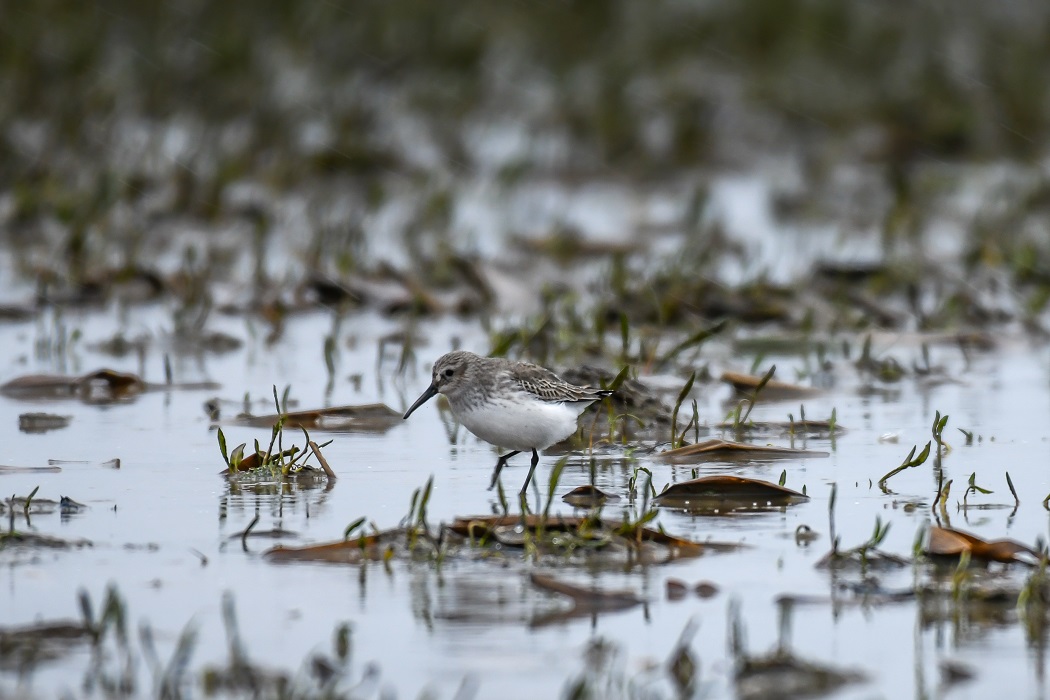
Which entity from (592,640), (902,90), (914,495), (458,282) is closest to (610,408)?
(914,495)

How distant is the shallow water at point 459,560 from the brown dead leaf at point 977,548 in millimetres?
64

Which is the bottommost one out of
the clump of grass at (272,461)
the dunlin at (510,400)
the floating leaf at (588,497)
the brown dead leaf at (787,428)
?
the floating leaf at (588,497)

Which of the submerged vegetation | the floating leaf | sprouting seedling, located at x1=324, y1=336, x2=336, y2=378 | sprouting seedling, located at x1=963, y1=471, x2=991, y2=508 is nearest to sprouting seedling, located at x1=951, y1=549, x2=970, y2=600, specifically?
the submerged vegetation

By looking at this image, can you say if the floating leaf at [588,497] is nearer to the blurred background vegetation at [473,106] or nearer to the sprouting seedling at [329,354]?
the sprouting seedling at [329,354]

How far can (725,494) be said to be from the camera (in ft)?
19.3

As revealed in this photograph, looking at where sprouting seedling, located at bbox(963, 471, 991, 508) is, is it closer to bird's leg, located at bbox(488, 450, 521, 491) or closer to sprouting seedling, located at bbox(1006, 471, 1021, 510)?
sprouting seedling, located at bbox(1006, 471, 1021, 510)

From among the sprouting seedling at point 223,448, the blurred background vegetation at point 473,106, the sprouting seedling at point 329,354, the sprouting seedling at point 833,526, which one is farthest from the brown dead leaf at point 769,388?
the sprouting seedling at point 223,448

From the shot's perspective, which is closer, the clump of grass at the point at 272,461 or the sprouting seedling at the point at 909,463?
the sprouting seedling at the point at 909,463

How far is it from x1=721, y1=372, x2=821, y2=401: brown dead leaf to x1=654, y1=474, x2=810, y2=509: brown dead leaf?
83.3 inches

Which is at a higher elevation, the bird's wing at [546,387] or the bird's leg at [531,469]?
the bird's wing at [546,387]

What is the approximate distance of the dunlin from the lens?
6379mm

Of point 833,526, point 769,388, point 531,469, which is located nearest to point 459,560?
point 833,526

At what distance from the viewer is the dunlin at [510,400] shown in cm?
638

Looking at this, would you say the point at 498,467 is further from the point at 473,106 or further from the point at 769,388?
the point at 473,106
